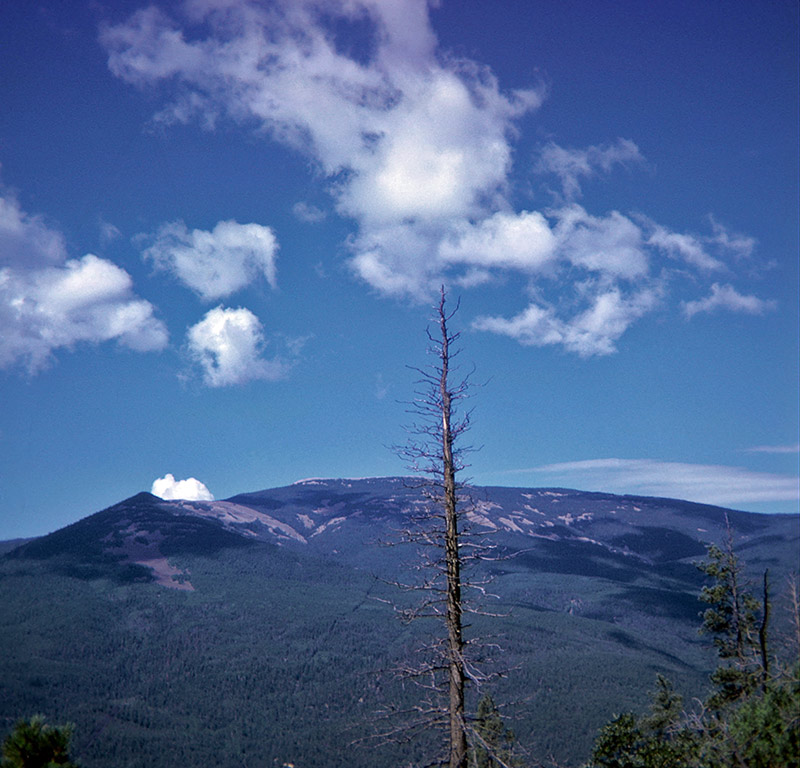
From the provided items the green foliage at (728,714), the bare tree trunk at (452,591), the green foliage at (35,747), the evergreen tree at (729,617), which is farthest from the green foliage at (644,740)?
the green foliage at (35,747)

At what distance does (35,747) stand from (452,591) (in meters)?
8.01

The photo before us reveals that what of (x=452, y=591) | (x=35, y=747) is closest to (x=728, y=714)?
(x=452, y=591)

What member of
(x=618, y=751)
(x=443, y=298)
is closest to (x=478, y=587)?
(x=443, y=298)

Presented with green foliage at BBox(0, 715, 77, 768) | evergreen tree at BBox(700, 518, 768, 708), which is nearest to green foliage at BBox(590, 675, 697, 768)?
evergreen tree at BBox(700, 518, 768, 708)

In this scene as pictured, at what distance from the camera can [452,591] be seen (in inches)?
449

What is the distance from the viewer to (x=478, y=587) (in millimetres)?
11414

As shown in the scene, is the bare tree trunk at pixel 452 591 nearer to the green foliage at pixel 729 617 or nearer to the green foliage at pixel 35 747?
the green foliage at pixel 35 747

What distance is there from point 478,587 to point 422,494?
2.43m

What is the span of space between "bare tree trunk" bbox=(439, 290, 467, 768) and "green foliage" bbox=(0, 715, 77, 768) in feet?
22.6

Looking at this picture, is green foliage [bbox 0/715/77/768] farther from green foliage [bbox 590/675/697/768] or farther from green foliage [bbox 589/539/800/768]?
green foliage [bbox 590/675/697/768]

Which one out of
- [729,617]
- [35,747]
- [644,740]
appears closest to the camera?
[35,747]

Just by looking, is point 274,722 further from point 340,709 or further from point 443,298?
point 443,298

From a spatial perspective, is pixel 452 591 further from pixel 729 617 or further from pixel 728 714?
pixel 729 617

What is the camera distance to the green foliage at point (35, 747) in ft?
32.8
